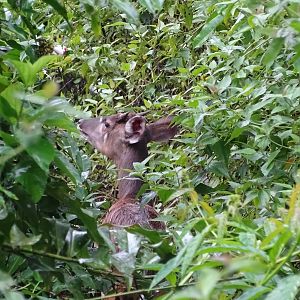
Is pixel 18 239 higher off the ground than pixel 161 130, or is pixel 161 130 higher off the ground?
pixel 18 239

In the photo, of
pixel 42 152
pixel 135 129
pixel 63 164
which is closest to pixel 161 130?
pixel 135 129

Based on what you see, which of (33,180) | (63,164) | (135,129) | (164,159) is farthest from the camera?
(135,129)

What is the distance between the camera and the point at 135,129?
4043 millimetres

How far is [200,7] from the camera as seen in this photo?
10.9 ft

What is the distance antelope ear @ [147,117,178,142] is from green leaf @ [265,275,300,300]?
2.97m

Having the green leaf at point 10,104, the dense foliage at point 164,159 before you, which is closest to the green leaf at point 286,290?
the dense foliage at point 164,159

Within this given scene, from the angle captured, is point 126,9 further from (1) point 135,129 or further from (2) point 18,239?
(1) point 135,129

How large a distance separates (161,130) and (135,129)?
237 mm

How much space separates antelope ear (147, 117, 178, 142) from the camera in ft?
12.5

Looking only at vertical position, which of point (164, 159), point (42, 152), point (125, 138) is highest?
point (42, 152)

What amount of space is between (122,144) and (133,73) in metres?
0.43

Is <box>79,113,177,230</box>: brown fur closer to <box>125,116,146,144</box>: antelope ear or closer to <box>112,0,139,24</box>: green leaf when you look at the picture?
<box>125,116,146,144</box>: antelope ear

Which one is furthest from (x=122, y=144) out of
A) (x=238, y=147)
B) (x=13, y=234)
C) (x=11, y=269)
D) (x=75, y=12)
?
(x=13, y=234)

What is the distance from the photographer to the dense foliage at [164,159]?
90cm
